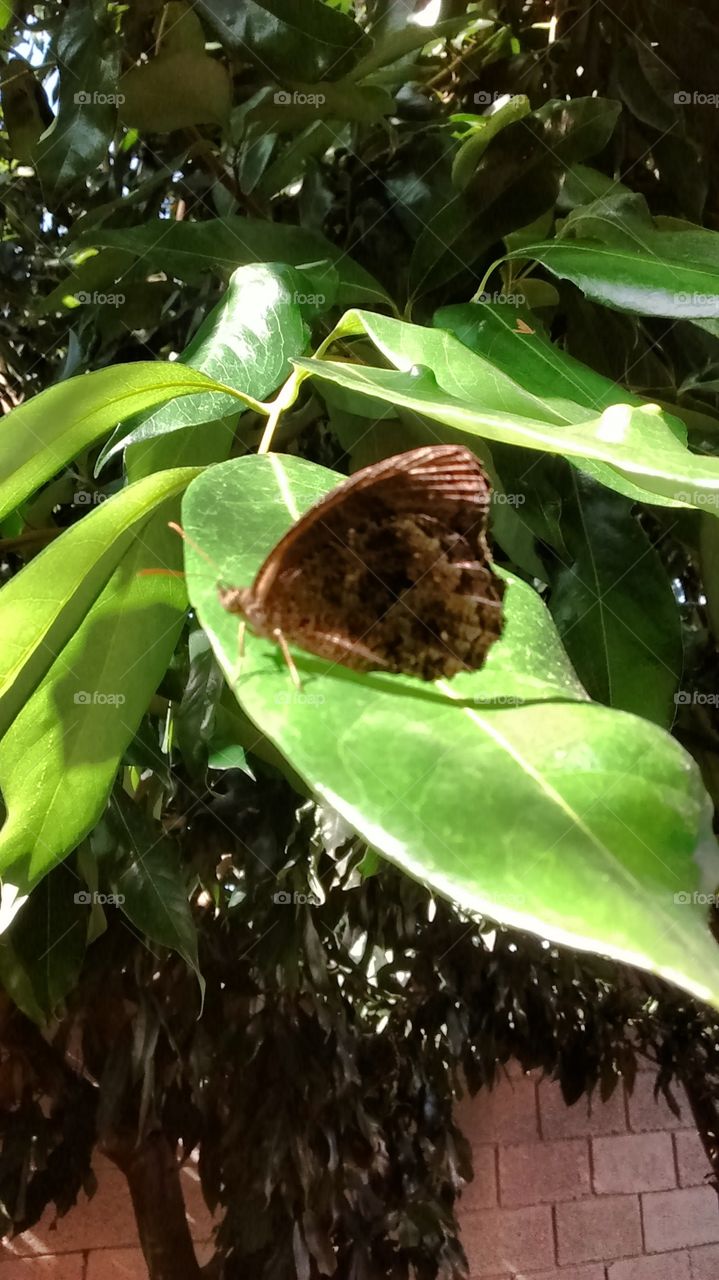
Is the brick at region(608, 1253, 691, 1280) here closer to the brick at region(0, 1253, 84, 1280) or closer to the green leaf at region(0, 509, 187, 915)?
the brick at region(0, 1253, 84, 1280)

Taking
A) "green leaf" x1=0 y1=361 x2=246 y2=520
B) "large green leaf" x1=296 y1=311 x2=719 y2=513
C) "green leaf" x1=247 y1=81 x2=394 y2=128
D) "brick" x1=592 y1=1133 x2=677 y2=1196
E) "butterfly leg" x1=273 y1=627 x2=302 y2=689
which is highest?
"green leaf" x1=247 y1=81 x2=394 y2=128

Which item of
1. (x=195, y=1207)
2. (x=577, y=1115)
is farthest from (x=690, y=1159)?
(x=195, y=1207)

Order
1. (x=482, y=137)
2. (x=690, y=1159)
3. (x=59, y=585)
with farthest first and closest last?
(x=690, y=1159)
(x=482, y=137)
(x=59, y=585)

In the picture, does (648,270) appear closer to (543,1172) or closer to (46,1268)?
(46,1268)

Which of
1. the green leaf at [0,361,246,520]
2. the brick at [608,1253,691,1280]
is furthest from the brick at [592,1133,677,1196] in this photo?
the green leaf at [0,361,246,520]

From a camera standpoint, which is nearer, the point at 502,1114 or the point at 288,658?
the point at 288,658
